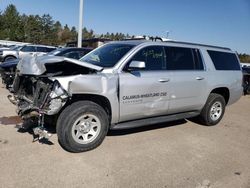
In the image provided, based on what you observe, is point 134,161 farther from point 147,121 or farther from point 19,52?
point 19,52

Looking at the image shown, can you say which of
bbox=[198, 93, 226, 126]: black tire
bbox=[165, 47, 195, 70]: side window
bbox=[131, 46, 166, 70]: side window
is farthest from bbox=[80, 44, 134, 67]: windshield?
bbox=[198, 93, 226, 126]: black tire

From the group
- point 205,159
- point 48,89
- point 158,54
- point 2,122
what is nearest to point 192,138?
point 205,159

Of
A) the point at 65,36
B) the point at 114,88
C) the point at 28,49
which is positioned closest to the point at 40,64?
the point at 114,88

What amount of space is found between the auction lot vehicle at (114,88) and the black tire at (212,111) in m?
0.13

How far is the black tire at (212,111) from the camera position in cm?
680

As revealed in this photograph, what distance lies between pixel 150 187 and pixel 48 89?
2097mm

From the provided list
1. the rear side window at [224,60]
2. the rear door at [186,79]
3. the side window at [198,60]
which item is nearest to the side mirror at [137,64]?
the rear door at [186,79]

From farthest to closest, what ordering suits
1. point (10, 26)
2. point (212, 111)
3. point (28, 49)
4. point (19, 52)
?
point (10, 26)
point (28, 49)
point (19, 52)
point (212, 111)

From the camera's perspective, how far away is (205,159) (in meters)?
4.92

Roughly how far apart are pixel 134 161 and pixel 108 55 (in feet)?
6.88

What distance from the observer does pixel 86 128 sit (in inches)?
189

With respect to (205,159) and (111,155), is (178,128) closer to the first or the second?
(205,159)

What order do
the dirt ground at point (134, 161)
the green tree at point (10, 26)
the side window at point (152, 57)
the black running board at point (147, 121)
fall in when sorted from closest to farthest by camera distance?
the dirt ground at point (134, 161) < the black running board at point (147, 121) < the side window at point (152, 57) < the green tree at point (10, 26)

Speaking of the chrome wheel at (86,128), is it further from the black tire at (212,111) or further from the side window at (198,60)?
the black tire at (212,111)
